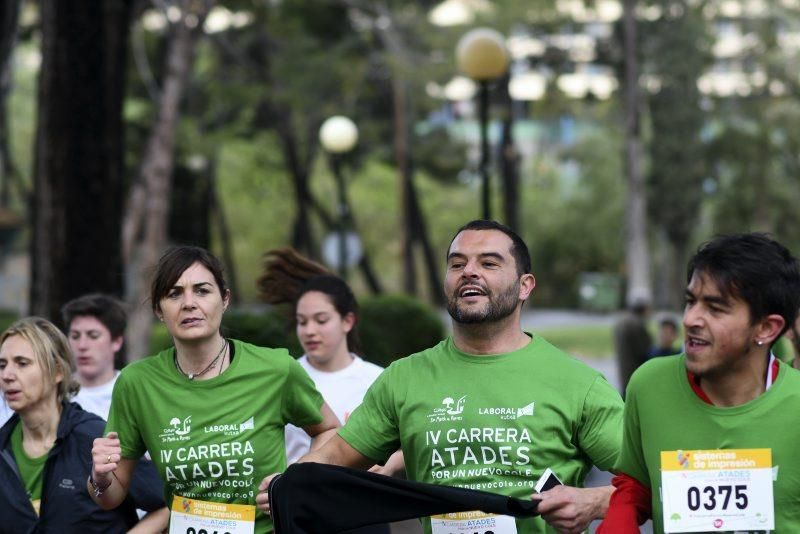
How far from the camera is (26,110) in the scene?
56094mm

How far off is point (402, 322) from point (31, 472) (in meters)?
14.7

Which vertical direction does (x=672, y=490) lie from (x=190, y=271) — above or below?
below

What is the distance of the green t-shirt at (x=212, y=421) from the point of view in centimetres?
554

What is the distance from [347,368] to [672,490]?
12.0 ft

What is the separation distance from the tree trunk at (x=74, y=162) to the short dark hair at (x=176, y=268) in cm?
770

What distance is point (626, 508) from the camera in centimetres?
460

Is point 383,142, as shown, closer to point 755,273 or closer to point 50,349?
point 50,349

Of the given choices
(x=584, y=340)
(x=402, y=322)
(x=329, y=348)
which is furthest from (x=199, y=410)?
(x=584, y=340)

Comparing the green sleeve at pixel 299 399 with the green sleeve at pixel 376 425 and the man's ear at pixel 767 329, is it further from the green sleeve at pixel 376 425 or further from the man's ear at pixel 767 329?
the man's ear at pixel 767 329

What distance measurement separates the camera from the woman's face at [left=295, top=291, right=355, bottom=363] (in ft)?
26.0

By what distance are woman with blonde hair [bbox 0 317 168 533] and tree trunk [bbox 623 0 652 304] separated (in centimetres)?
3886

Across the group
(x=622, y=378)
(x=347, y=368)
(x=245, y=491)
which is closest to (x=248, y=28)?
(x=622, y=378)

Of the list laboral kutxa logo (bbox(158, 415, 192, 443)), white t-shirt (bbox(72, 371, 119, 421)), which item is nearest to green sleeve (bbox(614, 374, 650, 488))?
laboral kutxa logo (bbox(158, 415, 192, 443))

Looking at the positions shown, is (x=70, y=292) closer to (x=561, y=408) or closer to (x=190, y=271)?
(x=190, y=271)
